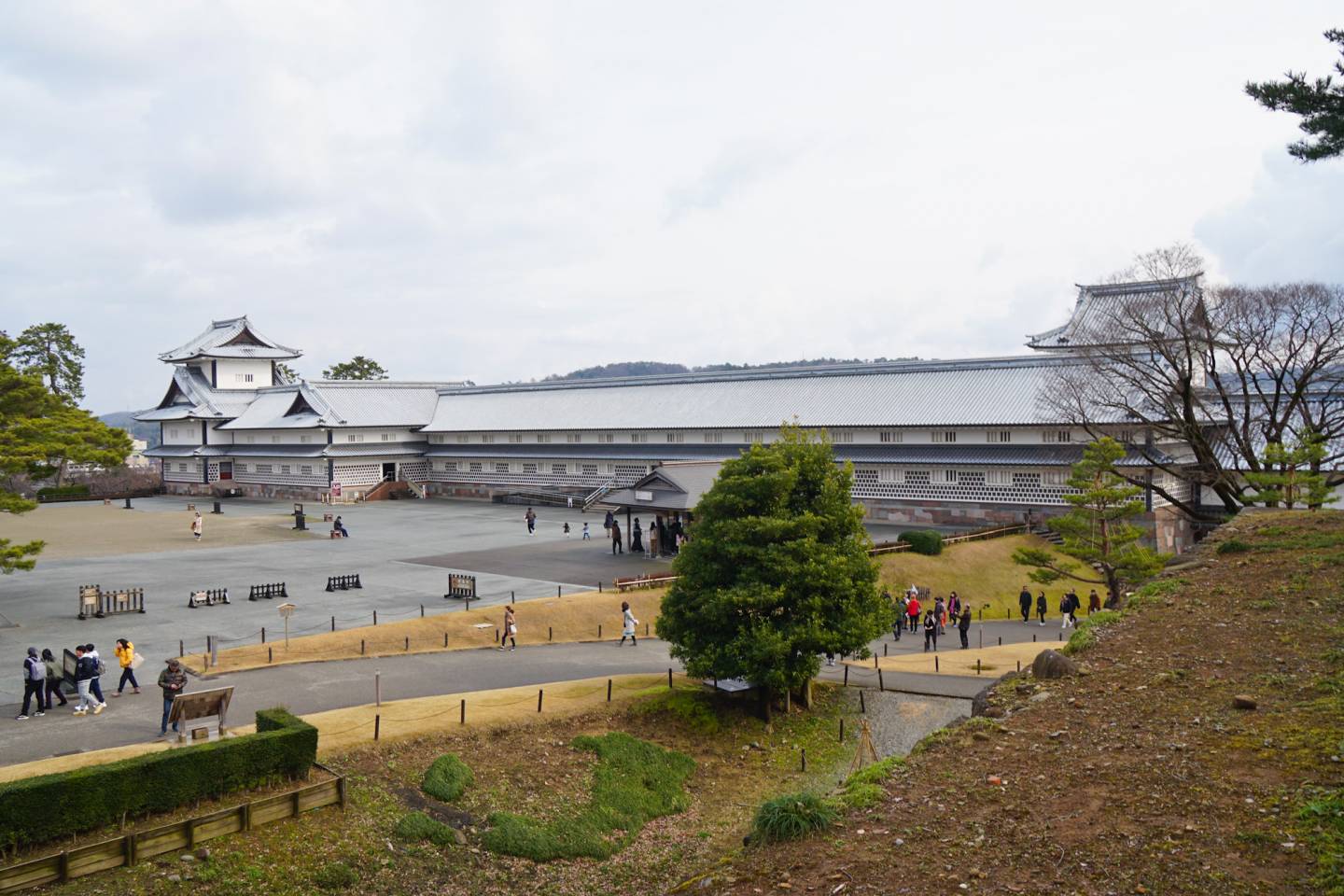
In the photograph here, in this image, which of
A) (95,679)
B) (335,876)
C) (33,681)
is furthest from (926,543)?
(33,681)

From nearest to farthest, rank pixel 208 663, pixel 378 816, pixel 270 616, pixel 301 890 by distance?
pixel 301 890, pixel 378 816, pixel 208 663, pixel 270 616

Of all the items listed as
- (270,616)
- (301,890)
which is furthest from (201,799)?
(270,616)

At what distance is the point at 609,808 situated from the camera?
50.8 feet

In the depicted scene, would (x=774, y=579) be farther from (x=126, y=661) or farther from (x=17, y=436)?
(x=17, y=436)

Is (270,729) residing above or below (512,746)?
above

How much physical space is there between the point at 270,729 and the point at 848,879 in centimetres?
984

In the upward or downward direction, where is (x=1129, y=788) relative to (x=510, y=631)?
upward

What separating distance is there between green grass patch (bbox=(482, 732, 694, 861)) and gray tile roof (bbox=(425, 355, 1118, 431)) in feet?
64.4

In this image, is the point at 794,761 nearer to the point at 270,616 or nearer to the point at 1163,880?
the point at 1163,880

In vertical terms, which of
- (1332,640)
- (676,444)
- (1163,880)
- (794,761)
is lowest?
(794,761)

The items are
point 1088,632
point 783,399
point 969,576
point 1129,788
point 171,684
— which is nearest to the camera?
point 1129,788

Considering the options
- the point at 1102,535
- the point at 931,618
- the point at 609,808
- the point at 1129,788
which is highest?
the point at 1102,535

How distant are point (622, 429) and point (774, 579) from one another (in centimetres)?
3656

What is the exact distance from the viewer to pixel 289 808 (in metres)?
13.3
